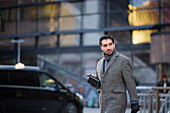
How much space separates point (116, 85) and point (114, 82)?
0.16 ft

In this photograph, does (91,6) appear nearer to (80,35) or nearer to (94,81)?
(80,35)

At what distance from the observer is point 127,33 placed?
750 inches

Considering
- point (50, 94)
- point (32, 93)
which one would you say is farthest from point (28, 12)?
point (32, 93)

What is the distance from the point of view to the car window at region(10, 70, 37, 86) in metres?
10.9

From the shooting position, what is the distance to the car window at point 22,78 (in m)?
10.9

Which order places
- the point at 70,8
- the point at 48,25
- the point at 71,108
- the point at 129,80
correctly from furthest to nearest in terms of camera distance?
the point at 48,25 → the point at 70,8 → the point at 71,108 → the point at 129,80

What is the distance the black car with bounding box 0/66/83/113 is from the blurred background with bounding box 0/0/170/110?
6.15 metres

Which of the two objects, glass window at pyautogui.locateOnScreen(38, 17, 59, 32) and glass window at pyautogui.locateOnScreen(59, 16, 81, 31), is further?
glass window at pyautogui.locateOnScreen(38, 17, 59, 32)

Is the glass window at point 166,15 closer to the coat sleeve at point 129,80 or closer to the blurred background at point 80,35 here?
the blurred background at point 80,35

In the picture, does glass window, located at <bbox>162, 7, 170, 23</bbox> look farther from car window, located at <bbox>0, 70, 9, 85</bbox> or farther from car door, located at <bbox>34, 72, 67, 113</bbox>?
car window, located at <bbox>0, 70, 9, 85</bbox>

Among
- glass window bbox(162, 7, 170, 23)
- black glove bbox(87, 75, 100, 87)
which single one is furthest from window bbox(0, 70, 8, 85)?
glass window bbox(162, 7, 170, 23)

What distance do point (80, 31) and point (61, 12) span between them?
1.74 meters

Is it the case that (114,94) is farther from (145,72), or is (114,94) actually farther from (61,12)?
(61,12)

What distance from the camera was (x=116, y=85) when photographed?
183 inches
